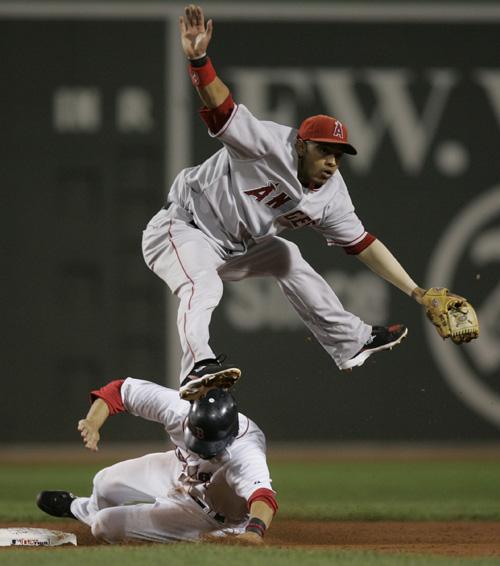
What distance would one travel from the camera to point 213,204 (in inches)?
197

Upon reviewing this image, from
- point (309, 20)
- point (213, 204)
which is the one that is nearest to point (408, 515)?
point (213, 204)

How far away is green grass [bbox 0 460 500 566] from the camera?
4039mm

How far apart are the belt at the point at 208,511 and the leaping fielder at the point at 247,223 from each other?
0.52m

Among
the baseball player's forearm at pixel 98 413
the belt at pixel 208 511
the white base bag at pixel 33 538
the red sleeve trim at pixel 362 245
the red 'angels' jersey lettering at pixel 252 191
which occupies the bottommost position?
the white base bag at pixel 33 538

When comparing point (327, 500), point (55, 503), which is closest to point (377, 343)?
point (55, 503)

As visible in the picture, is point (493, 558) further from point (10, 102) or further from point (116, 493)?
point (10, 102)

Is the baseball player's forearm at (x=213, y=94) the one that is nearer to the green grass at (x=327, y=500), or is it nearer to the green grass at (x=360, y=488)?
the green grass at (x=327, y=500)

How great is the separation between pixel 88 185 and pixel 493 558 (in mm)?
5294

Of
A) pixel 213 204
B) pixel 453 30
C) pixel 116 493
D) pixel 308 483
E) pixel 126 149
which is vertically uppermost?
pixel 453 30

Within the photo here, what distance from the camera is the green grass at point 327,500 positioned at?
4039 mm

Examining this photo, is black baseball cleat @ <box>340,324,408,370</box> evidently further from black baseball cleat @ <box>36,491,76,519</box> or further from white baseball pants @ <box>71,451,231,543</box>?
black baseball cleat @ <box>36,491,76,519</box>

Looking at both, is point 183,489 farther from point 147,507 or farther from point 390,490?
point 390,490

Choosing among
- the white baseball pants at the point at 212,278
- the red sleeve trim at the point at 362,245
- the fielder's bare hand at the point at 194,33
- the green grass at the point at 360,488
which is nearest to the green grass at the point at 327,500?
the green grass at the point at 360,488

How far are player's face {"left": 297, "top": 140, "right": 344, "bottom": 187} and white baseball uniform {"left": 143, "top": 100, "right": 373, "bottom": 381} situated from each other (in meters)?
0.05
